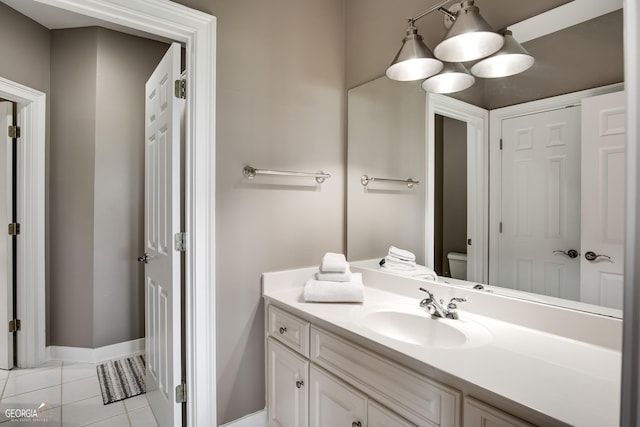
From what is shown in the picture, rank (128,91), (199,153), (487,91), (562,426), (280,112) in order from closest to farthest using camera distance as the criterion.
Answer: (562,426) < (487,91) < (199,153) < (280,112) < (128,91)

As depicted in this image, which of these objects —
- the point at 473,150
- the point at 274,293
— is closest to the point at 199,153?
the point at 274,293

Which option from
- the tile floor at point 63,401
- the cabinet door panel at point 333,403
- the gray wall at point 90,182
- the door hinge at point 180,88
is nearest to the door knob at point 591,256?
the cabinet door panel at point 333,403

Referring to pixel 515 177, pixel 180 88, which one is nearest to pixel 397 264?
pixel 515 177

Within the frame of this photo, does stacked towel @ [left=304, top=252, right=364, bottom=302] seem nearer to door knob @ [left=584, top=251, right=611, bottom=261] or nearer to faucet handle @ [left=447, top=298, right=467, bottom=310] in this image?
faucet handle @ [left=447, top=298, right=467, bottom=310]

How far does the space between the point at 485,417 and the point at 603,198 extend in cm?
81

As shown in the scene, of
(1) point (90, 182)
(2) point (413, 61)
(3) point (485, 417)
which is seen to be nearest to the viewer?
(3) point (485, 417)

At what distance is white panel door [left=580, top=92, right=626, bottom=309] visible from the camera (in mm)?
1074

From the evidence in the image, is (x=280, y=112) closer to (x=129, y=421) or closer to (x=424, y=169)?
(x=424, y=169)

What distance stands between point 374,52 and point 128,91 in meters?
2.11

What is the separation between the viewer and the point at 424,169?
1.74 meters

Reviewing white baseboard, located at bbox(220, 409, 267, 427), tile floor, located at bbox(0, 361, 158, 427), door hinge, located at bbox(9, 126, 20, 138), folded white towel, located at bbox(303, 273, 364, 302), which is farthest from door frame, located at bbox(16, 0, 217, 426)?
door hinge, located at bbox(9, 126, 20, 138)

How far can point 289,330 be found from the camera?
5.21 ft

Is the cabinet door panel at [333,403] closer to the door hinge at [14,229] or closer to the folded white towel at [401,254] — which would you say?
the folded white towel at [401,254]

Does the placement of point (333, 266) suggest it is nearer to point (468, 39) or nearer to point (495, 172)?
point (495, 172)
